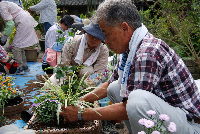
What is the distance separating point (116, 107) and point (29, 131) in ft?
2.45

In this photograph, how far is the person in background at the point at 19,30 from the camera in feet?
14.3

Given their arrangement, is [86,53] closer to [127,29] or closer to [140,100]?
[127,29]

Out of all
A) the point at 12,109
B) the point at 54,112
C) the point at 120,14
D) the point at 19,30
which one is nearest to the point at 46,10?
the point at 19,30

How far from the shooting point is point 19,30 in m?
4.80

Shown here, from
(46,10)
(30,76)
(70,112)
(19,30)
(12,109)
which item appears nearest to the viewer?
(70,112)

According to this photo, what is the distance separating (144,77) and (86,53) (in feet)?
5.21

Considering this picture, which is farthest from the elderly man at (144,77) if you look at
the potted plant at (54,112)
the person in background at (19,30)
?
the person in background at (19,30)

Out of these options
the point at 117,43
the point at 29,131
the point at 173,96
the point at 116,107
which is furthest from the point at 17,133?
the point at 173,96

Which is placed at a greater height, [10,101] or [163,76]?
[163,76]

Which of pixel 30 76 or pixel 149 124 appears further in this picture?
pixel 30 76

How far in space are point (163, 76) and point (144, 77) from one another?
0.54ft

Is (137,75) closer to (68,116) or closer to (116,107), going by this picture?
(116,107)

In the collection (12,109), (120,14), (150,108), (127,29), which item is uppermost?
(120,14)

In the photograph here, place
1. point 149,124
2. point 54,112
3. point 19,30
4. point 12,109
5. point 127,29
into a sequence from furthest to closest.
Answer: point 19,30 → point 12,109 → point 54,112 → point 127,29 → point 149,124
